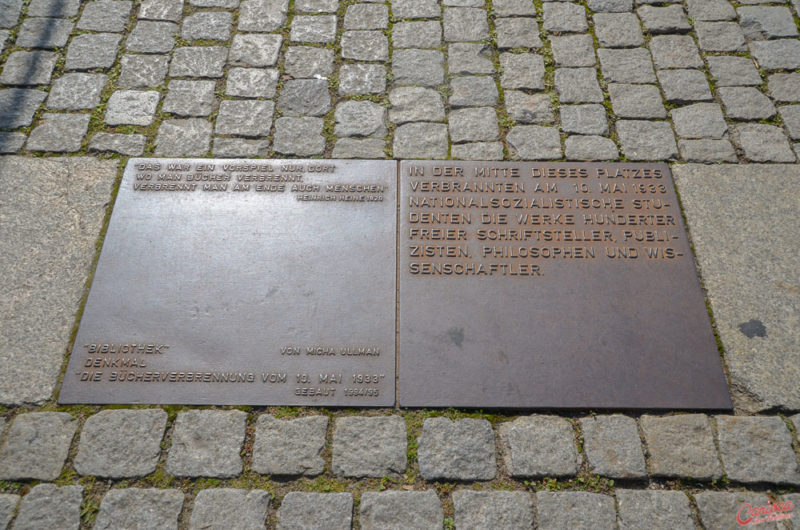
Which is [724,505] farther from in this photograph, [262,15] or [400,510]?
[262,15]

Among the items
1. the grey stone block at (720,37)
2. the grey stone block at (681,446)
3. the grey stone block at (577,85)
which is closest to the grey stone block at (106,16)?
the grey stone block at (577,85)

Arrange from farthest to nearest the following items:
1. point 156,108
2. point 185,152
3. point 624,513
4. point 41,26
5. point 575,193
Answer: point 41,26, point 156,108, point 185,152, point 575,193, point 624,513

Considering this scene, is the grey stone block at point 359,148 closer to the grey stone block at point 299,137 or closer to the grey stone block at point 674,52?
the grey stone block at point 299,137

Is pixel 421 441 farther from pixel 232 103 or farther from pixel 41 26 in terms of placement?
pixel 41 26

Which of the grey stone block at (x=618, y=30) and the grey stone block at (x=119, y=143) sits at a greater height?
the grey stone block at (x=618, y=30)

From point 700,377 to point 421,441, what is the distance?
4.49ft

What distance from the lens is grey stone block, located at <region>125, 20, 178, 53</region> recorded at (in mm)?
4031

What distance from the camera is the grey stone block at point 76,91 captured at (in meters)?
3.71

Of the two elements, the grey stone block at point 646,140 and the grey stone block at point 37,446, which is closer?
the grey stone block at point 37,446

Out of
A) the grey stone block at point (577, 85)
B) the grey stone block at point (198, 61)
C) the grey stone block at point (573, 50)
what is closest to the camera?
the grey stone block at point (577, 85)

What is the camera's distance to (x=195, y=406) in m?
2.65

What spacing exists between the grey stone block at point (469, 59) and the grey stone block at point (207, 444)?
271 cm

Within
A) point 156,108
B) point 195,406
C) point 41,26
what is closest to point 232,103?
point 156,108

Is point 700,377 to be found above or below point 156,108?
below
